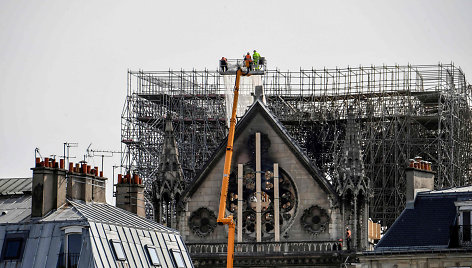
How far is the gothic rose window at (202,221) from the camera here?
92.3m

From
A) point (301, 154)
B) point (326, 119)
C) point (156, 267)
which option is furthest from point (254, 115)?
point (156, 267)

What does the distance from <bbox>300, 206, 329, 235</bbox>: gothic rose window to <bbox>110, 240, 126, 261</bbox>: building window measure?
28.6 meters

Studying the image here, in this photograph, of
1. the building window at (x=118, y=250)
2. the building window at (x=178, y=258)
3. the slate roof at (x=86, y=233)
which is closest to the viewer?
the slate roof at (x=86, y=233)

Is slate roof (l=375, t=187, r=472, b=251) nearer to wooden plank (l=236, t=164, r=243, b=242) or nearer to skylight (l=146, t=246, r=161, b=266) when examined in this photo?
skylight (l=146, t=246, r=161, b=266)

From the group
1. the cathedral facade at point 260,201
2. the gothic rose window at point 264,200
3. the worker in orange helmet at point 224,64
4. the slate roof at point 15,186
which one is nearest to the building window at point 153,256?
the slate roof at point 15,186

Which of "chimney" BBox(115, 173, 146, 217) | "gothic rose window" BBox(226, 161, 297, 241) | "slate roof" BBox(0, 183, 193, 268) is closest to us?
"slate roof" BBox(0, 183, 193, 268)

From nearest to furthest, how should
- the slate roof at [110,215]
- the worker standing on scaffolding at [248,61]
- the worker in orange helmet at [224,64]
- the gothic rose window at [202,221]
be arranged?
the slate roof at [110,215] → the worker in orange helmet at [224,64] → the worker standing on scaffolding at [248,61] → the gothic rose window at [202,221]

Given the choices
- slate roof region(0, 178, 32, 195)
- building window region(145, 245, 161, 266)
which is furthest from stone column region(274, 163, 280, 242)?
building window region(145, 245, 161, 266)

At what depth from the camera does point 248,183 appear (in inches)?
3652

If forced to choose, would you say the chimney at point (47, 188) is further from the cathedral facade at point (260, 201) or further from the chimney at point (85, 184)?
the cathedral facade at point (260, 201)

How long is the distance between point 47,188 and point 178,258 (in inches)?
304

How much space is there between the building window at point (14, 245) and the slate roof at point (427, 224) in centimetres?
1855

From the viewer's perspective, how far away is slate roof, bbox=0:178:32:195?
6938 cm

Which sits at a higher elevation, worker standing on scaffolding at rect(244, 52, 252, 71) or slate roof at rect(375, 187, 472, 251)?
worker standing on scaffolding at rect(244, 52, 252, 71)
